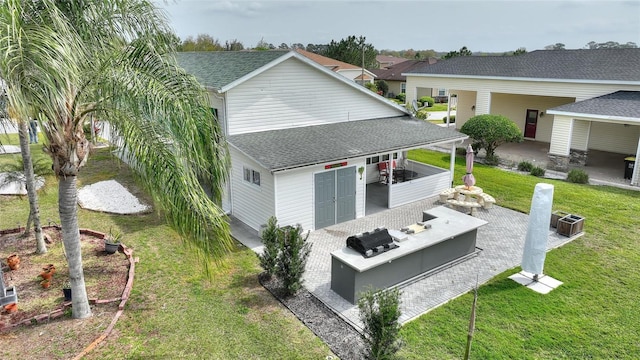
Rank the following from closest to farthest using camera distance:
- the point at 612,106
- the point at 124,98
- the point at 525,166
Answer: the point at 124,98, the point at 612,106, the point at 525,166

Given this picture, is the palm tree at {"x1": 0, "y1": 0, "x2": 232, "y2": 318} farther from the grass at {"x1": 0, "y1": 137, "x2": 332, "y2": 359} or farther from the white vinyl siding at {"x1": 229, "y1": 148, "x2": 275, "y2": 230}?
the white vinyl siding at {"x1": 229, "y1": 148, "x2": 275, "y2": 230}

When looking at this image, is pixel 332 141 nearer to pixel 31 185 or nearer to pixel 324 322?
pixel 324 322

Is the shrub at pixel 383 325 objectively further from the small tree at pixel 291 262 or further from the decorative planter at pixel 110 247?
the decorative planter at pixel 110 247

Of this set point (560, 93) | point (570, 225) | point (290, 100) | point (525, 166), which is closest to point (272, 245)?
point (290, 100)

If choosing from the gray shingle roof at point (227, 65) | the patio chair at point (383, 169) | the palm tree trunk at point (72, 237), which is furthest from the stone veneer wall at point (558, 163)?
the palm tree trunk at point (72, 237)

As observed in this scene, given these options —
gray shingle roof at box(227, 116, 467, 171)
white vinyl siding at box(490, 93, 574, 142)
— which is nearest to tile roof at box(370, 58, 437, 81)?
white vinyl siding at box(490, 93, 574, 142)
